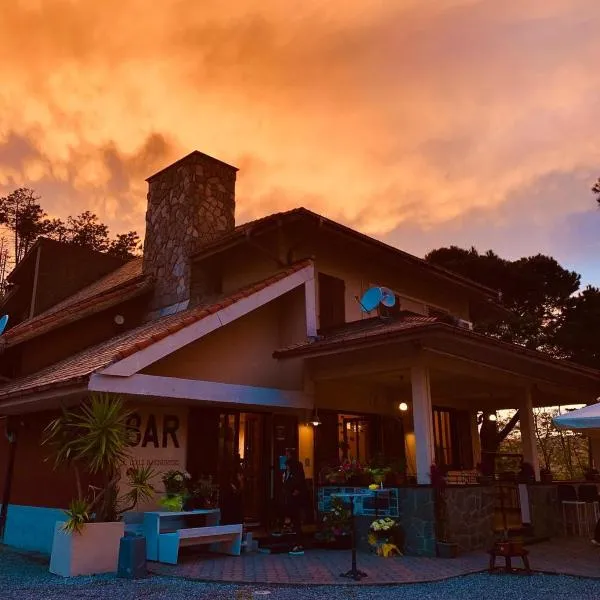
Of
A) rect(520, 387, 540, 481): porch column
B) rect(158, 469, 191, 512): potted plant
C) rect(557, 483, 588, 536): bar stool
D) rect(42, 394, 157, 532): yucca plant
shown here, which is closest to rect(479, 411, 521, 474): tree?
rect(520, 387, 540, 481): porch column

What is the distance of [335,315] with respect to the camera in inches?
501

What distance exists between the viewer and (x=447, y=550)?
8.76 metres

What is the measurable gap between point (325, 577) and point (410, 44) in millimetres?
10726

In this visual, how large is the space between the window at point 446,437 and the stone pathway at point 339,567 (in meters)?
5.55

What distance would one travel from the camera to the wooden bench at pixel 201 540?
8.44 metres

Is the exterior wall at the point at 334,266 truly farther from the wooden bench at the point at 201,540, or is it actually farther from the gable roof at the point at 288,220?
the wooden bench at the point at 201,540

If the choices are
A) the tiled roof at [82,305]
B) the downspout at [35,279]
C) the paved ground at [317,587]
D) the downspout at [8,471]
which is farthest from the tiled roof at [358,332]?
the downspout at [35,279]

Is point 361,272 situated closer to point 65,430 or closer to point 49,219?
point 65,430

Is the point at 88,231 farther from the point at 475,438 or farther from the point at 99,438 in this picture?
the point at 99,438

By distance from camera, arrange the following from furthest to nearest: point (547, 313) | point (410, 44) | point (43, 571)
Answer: point (547, 313) < point (410, 44) < point (43, 571)

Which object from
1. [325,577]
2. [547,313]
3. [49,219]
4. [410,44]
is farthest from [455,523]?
[49,219]

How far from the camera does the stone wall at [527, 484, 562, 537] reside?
37.5 ft

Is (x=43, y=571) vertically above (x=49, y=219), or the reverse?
(x=49, y=219)

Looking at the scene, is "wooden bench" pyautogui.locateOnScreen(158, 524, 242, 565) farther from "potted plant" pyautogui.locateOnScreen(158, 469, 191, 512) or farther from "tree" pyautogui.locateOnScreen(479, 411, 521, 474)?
"tree" pyautogui.locateOnScreen(479, 411, 521, 474)
